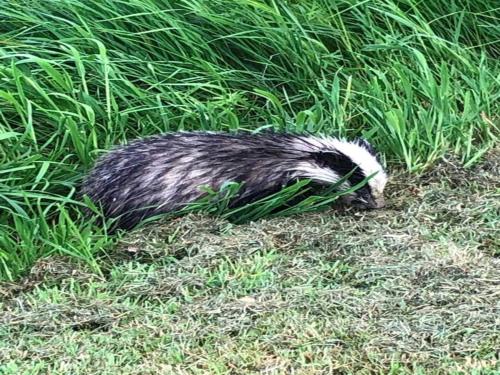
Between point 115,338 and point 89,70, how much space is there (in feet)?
6.35

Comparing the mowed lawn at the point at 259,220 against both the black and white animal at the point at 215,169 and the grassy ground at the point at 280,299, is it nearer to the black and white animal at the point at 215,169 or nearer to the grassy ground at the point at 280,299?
the grassy ground at the point at 280,299

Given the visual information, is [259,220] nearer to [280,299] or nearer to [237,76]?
[280,299]

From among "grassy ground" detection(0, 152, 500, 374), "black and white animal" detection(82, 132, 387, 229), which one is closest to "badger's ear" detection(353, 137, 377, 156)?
"black and white animal" detection(82, 132, 387, 229)

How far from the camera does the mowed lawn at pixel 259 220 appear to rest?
292cm

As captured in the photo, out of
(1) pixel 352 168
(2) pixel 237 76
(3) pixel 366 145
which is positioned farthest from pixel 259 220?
(2) pixel 237 76

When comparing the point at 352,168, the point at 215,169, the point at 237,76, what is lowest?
the point at 352,168

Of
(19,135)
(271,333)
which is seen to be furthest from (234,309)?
(19,135)

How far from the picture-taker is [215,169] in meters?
4.15

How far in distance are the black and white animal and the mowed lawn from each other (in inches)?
5.4

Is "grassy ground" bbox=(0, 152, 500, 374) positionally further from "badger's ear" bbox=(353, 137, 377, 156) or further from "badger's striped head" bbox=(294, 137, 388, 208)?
"badger's ear" bbox=(353, 137, 377, 156)

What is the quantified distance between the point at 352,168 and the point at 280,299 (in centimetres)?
112

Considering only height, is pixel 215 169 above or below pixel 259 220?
above

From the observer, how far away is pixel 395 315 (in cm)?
302

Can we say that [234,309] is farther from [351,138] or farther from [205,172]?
[351,138]
